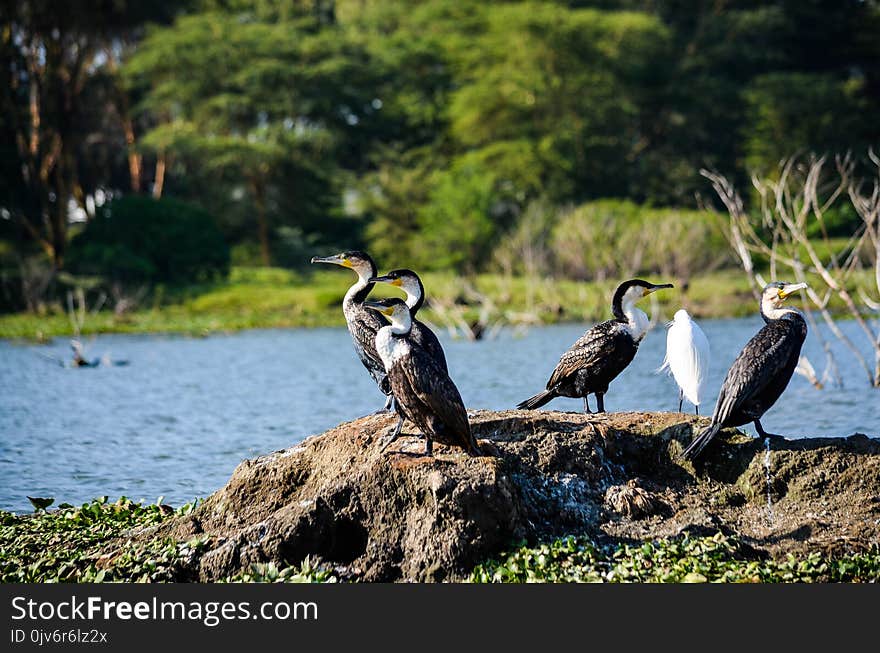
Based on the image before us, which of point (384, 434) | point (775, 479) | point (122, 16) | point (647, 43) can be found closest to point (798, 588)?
point (775, 479)

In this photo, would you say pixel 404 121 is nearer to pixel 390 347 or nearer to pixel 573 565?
pixel 390 347

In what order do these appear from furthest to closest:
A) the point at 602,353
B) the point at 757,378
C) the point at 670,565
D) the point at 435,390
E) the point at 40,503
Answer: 1. the point at 40,503
2. the point at 602,353
3. the point at 757,378
4. the point at 435,390
5. the point at 670,565

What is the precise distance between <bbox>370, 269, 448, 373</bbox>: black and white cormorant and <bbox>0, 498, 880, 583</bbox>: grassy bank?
1348 millimetres

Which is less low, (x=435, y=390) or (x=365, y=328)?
(x=435, y=390)

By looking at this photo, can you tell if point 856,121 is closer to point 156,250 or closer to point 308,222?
point 308,222

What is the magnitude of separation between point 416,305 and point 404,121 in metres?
47.0

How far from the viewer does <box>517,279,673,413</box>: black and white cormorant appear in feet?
29.0

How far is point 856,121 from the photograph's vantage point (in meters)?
49.7

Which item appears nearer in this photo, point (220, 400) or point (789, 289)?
point (789, 289)

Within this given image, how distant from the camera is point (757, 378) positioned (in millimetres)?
7867

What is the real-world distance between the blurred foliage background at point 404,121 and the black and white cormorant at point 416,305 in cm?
3413

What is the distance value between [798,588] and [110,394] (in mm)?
16191

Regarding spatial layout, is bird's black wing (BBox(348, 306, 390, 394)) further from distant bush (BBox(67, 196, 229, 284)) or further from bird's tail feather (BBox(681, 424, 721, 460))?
distant bush (BBox(67, 196, 229, 284))

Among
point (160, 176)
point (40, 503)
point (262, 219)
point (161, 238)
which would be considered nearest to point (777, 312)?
point (40, 503)
